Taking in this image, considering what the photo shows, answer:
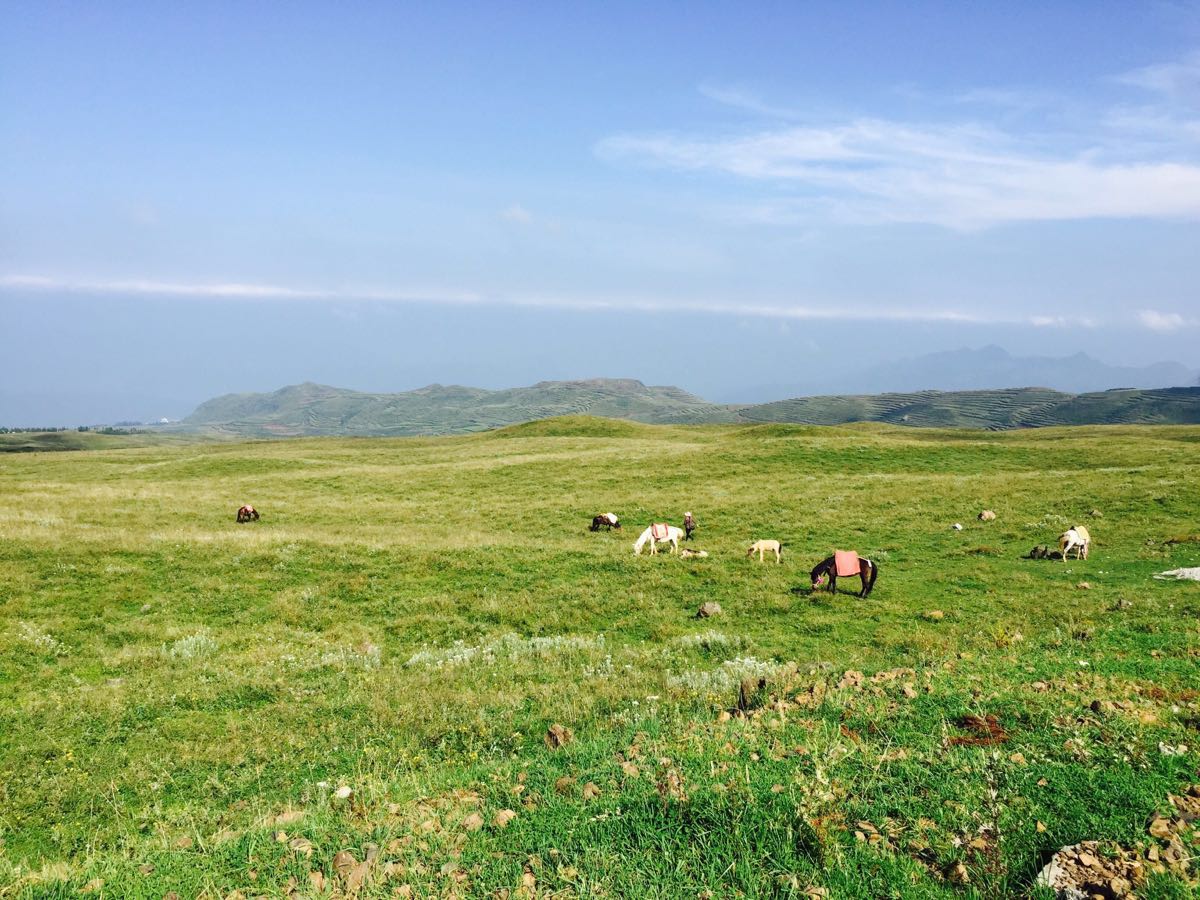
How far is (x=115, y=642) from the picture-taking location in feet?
Result: 53.6

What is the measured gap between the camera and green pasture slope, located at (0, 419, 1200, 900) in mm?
5879

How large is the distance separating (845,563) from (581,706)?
1257 centimetres

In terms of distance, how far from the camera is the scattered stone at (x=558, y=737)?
364 inches

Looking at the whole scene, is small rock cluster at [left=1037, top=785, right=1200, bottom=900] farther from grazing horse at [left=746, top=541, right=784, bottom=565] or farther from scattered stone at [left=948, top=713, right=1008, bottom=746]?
grazing horse at [left=746, top=541, right=784, bottom=565]

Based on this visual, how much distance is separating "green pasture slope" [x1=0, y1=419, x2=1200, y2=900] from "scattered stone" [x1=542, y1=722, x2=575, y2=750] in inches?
10.4

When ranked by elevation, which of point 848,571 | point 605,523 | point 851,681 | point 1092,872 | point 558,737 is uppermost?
point 1092,872

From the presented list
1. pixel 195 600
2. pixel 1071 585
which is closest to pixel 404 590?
pixel 195 600

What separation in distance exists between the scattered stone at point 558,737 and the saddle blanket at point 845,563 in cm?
1354

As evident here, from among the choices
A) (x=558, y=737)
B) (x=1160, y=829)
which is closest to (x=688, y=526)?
(x=558, y=737)

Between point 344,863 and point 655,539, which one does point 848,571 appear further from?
point 344,863

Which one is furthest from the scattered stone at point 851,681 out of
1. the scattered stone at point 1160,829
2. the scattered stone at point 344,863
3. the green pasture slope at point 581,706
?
the scattered stone at point 344,863

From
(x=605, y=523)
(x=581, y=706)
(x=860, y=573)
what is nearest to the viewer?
(x=581, y=706)

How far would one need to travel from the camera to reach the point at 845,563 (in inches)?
797

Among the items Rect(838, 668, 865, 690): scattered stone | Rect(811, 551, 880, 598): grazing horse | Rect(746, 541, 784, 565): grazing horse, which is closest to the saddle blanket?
Rect(811, 551, 880, 598): grazing horse
